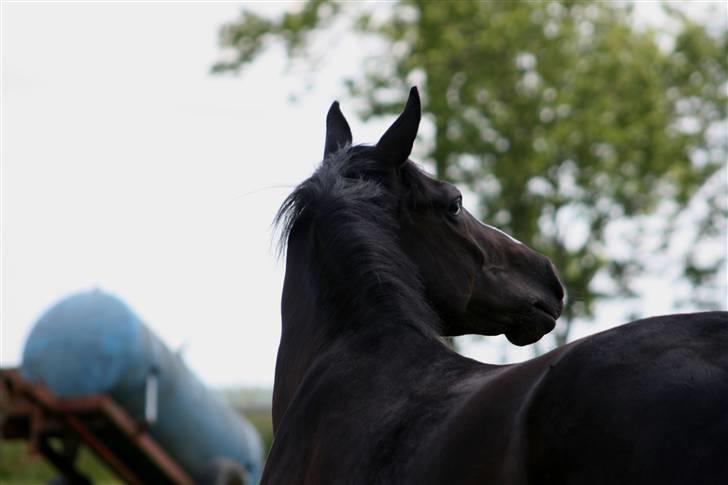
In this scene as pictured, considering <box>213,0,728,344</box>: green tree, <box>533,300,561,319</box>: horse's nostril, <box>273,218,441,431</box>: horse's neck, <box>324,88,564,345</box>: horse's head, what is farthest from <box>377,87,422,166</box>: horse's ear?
<box>213,0,728,344</box>: green tree

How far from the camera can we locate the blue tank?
12844 mm

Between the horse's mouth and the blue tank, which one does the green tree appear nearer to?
the blue tank

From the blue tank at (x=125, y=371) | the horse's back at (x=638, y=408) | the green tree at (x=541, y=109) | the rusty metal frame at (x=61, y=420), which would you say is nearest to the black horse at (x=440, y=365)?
the horse's back at (x=638, y=408)

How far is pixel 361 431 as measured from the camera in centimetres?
323

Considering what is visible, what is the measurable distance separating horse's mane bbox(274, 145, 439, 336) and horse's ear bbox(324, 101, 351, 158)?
41 centimetres

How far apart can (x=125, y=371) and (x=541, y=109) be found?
1254cm

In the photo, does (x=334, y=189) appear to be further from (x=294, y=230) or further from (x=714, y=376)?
(x=714, y=376)

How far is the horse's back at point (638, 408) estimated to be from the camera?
2.38 m

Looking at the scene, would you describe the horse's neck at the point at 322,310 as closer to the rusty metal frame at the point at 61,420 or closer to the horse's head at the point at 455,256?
the horse's head at the point at 455,256

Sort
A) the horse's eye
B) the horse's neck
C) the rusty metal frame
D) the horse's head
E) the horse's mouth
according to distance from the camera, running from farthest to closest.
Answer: the rusty metal frame < the horse's mouth < the horse's eye < the horse's head < the horse's neck

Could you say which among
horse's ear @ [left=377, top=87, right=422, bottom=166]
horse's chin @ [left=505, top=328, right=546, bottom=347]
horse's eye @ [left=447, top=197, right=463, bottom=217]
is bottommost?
horse's chin @ [left=505, top=328, right=546, bottom=347]

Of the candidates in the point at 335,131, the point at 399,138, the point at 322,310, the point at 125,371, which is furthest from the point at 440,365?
the point at 125,371

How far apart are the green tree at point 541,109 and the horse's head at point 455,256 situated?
17.1 meters

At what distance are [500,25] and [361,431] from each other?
794 inches
